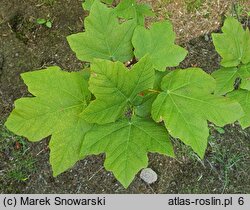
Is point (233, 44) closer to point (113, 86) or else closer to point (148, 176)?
point (113, 86)

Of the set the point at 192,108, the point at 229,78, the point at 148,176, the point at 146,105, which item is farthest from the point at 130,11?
the point at 148,176

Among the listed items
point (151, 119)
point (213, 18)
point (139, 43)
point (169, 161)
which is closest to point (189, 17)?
point (213, 18)

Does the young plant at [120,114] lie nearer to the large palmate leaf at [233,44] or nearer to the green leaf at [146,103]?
the green leaf at [146,103]

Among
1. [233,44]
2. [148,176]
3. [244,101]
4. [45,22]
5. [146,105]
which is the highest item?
[233,44]

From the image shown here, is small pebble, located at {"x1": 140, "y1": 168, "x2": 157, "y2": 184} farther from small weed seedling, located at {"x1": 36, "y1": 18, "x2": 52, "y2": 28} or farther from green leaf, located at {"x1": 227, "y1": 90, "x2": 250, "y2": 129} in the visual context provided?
small weed seedling, located at {"x1": 36, "y1": 18, "x2": 52, "y2": 28}

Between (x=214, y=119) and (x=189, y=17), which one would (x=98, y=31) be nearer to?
(x=214, y=119)

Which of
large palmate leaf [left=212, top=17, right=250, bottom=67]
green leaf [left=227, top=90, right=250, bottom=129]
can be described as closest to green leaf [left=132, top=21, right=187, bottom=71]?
large palmate leaf [left=212, top=17, right=250, bottom=67]
